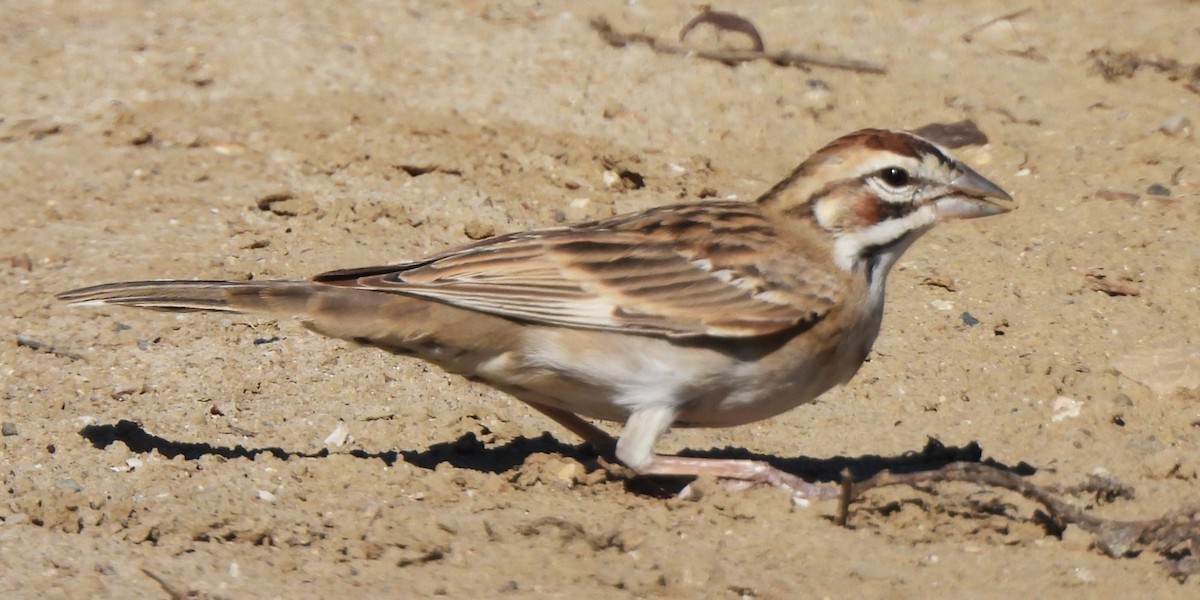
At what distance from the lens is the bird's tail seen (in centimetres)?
618

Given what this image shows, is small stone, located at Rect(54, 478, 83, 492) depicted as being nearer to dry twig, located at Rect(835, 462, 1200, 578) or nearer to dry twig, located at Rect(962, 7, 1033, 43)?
dry twig, located at Rect(835, 462, 1200, 578)

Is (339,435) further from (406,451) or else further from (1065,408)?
(1065,408)

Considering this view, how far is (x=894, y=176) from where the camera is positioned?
247 inches

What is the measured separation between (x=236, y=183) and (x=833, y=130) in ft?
11.5

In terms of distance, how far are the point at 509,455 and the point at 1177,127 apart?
513cm

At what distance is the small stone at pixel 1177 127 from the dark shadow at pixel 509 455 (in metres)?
3.86

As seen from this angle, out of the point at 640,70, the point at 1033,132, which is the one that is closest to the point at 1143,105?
the point at 1033,132

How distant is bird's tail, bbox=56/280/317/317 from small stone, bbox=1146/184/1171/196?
505 cm

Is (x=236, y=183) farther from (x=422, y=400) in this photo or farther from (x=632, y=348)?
(x=632, y=348)

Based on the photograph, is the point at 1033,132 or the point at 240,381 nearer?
the point at 240,381

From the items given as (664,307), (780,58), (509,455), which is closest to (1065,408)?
(664,307)

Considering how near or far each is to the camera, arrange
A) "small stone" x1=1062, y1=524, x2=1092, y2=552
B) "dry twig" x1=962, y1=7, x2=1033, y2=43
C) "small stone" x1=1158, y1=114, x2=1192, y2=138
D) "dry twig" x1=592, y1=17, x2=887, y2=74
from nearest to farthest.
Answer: "small stone" x1=1062, y1=524, x2=1092, y2=552 → "small stone" x1=1158, y1=114, x2=1192, y2=138 → "dry twig" x1=592, y1=17, x2=887, y2=74 → "dry twig" x1=962, y1=7, x2=1033, y2=43

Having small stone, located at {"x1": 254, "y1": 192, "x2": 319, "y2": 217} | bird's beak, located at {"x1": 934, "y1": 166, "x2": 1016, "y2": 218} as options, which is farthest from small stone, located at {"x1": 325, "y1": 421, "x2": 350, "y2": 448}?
bird's beak, located at {"x1": 934, "y1": 166, "x2": 1016, "y2": 218}

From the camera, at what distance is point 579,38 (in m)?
11.2
